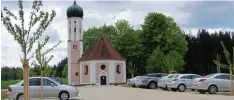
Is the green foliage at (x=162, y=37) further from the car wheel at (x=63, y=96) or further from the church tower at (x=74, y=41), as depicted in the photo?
the car wheel at (x=63, y=96)

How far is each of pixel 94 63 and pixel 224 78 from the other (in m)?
44.3

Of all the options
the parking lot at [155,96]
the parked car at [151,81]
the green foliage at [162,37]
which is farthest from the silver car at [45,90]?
the green foliage at [162,37]

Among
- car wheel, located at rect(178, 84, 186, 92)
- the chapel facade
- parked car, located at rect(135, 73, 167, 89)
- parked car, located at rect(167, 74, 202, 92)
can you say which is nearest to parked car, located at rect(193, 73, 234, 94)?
parked car, located at rect(167, 74, 202, 92)

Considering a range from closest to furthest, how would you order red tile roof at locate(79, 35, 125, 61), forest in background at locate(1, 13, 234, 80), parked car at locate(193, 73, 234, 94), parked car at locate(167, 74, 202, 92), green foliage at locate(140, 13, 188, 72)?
parked car at locate(193, 73, 234, 94) → parked car at locate(167, 74, 202, 92) → forest in background at locate(1, 13, 234, 80) → green foliage at locate(140, 13, 188, 72) → red tile roof at locate(79, 35, 125, 61)

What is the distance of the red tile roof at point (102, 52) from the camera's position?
71000mm

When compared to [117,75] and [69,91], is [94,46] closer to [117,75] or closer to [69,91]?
[117,75]

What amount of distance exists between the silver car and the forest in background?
3430 centimetres

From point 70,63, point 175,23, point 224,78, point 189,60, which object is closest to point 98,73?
point 70,63

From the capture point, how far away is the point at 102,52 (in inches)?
2832

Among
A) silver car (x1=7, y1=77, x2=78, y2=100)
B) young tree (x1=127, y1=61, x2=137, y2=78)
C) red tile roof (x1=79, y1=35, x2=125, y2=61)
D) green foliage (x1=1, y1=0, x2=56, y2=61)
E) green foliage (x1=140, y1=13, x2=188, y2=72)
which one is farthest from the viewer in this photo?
red tile roof (x1=79, y1=35, x2=125, y2=61)

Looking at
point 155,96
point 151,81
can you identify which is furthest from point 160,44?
point 155,96

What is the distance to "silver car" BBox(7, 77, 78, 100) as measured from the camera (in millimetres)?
22328

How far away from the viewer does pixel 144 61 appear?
244ft

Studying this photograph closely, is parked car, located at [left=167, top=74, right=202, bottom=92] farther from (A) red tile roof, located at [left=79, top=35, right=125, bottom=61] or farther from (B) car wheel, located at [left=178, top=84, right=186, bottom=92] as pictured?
(A) red tile roof, located at [left=79, top=35, right=125, bottom=61]
